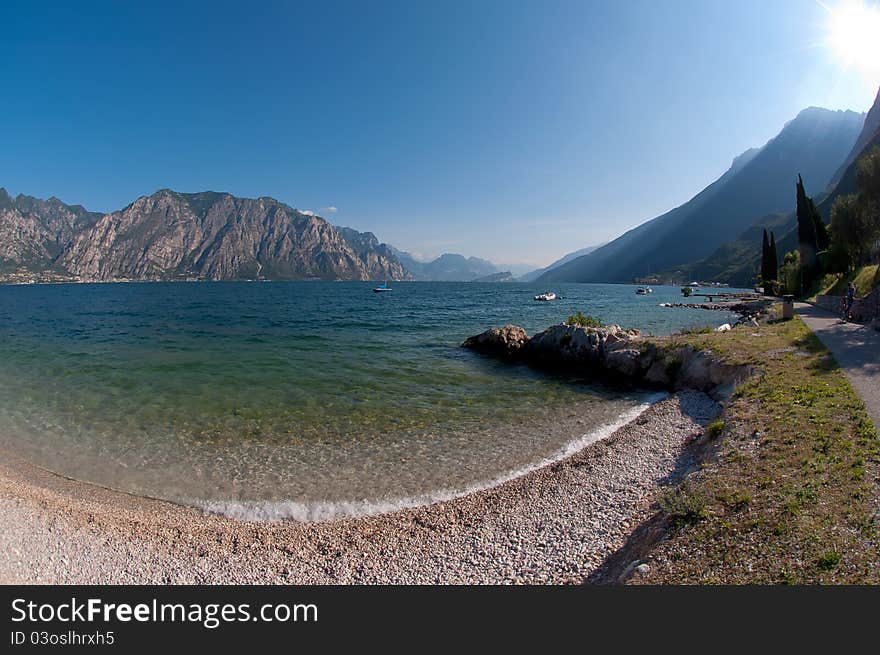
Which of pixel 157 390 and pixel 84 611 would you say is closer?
pixel 84 611

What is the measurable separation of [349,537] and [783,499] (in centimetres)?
939

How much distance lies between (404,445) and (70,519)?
10019mm

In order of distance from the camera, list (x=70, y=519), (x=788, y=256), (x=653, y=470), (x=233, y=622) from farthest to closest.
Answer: (x=788, y=256) → (x=653, y=470) → (x=70, y=519) → (x=233, y=622)

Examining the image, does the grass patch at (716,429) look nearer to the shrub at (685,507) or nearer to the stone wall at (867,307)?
the shrub at (685,507)

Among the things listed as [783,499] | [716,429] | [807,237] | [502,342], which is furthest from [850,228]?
[783,499]

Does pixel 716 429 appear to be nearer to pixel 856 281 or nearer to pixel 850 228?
pixel 856 281

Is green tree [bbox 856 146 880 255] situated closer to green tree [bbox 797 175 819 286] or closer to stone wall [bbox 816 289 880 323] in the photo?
stone wall [bbox 816 289 880 323]

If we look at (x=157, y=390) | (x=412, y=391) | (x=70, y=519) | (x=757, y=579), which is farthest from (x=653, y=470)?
(x=157, y=390)

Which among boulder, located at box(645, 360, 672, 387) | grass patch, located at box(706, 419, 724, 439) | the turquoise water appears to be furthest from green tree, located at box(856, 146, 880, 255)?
grass patch, located at box(706, 419, 724, 439)

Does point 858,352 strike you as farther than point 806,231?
No

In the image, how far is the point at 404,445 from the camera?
623 inches

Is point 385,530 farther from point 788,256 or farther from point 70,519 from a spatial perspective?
point 788,256

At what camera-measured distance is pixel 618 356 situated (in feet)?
90.9

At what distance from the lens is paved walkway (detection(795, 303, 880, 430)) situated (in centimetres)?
1287
